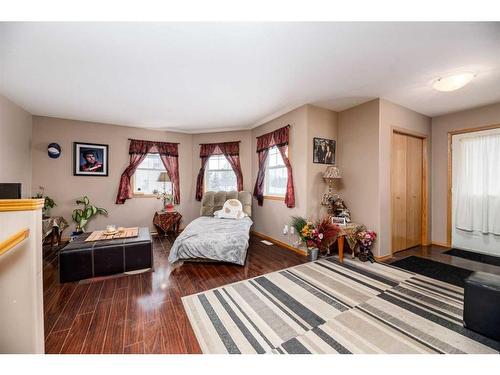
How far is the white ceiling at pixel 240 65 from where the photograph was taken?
1.63 meters

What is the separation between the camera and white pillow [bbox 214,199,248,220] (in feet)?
12.9

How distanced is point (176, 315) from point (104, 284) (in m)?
1.11

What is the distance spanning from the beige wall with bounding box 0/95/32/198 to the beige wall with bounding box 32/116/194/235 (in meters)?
0.18

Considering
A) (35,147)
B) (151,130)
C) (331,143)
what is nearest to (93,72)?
(151,130)

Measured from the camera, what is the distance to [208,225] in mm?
3363

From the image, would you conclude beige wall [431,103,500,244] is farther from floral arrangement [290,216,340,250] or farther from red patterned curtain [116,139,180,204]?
red patterned curtain [116,139,180,204]

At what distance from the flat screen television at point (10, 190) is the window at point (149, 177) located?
7.59 feet

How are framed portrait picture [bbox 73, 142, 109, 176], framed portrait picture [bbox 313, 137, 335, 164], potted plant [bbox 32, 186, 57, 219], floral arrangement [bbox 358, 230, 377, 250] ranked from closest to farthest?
floral arrangement [bbox 358, 230, 377, 250] < framed portrait picture [bbox 313, 137, 335, 164] < potted plant [bbox 32, 186, 57, 219] < framed portrait picture [bbox 73, 142, 109, 176]

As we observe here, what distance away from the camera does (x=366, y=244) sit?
2891mm

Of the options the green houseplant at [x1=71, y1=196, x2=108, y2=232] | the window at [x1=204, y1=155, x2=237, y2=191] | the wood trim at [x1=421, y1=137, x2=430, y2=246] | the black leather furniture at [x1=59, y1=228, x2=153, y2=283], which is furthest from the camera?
the window at [x1=204, y1=155, x2=237, y2=191]

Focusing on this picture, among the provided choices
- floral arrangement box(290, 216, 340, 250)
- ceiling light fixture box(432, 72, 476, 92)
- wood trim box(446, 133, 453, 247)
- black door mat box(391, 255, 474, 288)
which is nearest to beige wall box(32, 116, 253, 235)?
floral arrangement box(290, 216, 340, 250)

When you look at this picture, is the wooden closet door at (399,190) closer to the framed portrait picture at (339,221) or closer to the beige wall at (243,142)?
the framed portrait picture at (339,221)

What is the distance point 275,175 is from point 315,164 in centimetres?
94

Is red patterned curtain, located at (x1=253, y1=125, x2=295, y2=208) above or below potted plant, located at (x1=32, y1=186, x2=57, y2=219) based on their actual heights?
above
